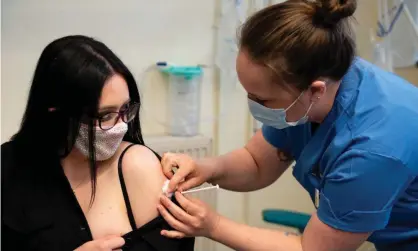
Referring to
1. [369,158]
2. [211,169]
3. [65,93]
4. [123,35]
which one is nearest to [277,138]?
[211,169]

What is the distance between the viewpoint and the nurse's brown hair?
1.14m

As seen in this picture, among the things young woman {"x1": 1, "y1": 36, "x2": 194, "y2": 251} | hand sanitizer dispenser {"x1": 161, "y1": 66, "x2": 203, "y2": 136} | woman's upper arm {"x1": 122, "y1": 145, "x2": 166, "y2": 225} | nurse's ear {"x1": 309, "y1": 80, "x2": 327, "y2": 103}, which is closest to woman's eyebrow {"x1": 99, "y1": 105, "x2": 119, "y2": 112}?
young woman {"x1": 1, "y1": 36, "x2": 194, "y2": 251}

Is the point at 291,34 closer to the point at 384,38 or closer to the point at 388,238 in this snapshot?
the point at 388,238

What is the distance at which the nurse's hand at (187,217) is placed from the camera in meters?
1.25

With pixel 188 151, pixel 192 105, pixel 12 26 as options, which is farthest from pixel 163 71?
pixel 12 26

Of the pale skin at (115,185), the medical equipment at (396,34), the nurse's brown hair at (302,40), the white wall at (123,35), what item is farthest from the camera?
the medical equipment at (396,34)

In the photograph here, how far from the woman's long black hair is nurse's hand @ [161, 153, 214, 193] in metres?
0.16

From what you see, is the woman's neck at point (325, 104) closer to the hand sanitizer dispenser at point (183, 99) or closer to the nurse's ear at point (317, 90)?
the nurse's ear at point (317, 90)

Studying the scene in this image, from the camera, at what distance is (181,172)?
1365 millimetres

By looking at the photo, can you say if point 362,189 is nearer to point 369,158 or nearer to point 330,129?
point 369,158

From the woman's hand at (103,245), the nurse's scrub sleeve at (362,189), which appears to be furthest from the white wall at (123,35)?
the nurse's scrub sleeve at (362,189)

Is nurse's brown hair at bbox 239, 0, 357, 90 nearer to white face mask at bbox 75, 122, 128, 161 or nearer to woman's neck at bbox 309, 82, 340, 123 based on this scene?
woman's neck at bbox 309, 82, 340, 123

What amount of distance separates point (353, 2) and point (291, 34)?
0.18m

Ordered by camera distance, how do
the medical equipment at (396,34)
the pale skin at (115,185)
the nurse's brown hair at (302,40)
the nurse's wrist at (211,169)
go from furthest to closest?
the medical equipment at (396,34)
the nurse's wrist at (211,169)
the pale skin at (115,185)
the nurse's brown hair at (302,40)
